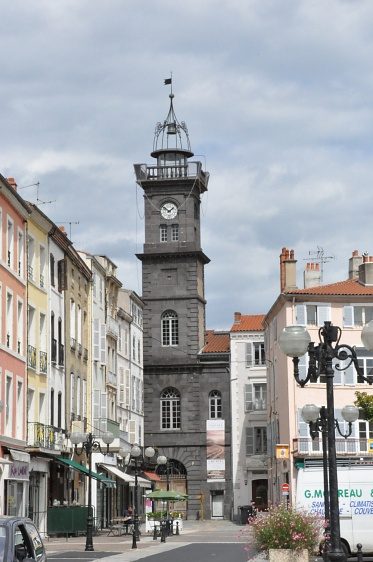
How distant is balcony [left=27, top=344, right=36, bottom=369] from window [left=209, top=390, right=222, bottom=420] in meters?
Answer: 40.3

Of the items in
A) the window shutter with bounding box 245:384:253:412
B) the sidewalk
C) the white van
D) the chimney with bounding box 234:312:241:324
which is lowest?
the sidewalk

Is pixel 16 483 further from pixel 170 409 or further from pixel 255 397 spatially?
pixel 170 409

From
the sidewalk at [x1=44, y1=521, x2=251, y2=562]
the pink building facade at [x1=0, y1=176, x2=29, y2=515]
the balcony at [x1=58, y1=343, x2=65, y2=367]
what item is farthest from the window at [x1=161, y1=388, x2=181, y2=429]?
the pink building facade at [x1=0, y1=176, x2=29, y2=515]

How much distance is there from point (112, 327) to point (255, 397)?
19844mm

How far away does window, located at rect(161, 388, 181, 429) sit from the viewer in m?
85.8

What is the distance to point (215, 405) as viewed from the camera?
85688mm

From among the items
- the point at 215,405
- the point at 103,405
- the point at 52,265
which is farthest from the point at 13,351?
the point at 215,405

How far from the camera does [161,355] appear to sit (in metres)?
86.5

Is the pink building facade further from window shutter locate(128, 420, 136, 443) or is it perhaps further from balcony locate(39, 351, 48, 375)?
window shutter locate(128, 420, 136, 443)

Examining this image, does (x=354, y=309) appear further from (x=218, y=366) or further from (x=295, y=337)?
(x=295, y=337)

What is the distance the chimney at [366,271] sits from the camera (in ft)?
217

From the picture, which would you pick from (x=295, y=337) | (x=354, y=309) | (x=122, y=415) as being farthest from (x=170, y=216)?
(x=295, y=337)

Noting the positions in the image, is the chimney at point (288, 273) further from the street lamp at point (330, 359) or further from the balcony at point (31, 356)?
the street lamp at point (330, 359)

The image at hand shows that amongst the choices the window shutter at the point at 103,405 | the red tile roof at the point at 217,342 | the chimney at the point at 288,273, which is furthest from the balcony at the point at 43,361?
the red tile roof at the point at 217,342
